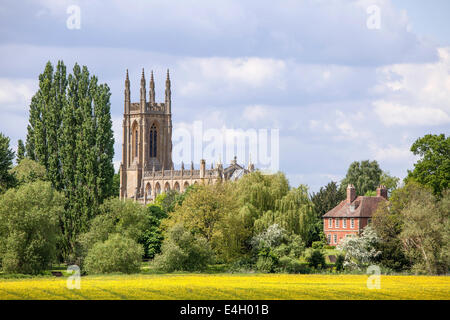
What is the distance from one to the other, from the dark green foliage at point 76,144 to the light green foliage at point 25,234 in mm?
6669

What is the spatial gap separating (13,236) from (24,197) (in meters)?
3.47

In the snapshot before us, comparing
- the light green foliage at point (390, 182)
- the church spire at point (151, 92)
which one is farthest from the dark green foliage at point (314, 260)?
the church spire at point (151, 92)

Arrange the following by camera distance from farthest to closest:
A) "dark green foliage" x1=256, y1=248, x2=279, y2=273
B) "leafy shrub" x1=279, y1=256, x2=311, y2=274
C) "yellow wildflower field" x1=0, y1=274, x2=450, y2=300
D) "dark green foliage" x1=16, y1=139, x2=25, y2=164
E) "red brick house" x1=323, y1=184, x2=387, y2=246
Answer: "red brick house" x1=323, y1=184, x2=387, y2=246 < "dark green foliage" x1=16, y1=139, x2=25, y2=164 < "dark green foliage" x1=256, y1=248, x2=279, y2=273 < "leafy shrub" x1=279, y1=256, x2=311, y2=274 < "yellow wildflower field" x1=0, y1=274, x2=450, y2=300

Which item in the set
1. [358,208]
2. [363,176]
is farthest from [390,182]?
[358,208]

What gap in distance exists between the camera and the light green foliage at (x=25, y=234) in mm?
60750

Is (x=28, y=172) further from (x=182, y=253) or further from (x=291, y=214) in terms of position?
(x=291, y=214)

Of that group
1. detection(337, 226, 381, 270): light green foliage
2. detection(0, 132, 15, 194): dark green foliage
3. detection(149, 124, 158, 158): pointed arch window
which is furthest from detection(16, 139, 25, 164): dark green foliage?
detection(149, 124, 158, 158): pointed arch window

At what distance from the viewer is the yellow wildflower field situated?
42531 mm

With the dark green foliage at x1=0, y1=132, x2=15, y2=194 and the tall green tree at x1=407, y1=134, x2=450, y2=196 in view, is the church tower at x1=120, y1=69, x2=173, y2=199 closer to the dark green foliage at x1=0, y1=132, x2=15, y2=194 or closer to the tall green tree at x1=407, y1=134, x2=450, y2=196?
the tall green tree at x1=407, y1=134, x2=450, y2=196

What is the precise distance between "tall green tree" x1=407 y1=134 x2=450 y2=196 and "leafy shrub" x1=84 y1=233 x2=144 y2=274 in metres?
30.7

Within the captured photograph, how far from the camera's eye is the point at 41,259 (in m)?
62.0

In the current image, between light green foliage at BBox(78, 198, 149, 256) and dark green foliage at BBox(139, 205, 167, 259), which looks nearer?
light green foliage at BBox(78, 198, 149, 256)

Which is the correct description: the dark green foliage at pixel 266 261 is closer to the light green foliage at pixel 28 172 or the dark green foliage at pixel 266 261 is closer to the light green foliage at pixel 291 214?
the light green foliage at pixel 291 214
